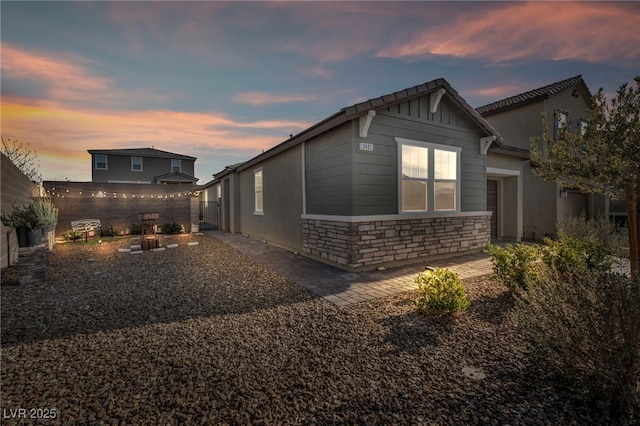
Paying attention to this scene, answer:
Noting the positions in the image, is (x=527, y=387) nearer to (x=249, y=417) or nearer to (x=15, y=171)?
(x=249, y=417)

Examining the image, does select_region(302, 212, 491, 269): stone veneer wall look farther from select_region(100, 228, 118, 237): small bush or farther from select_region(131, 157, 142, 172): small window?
select_region(131, 157, 142, 172): small window

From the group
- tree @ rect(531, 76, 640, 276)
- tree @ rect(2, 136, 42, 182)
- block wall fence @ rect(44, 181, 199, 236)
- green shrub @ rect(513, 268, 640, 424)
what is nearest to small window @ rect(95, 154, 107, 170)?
tree @ rect(2, 136, 42, 182)

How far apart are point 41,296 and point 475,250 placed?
10.2m

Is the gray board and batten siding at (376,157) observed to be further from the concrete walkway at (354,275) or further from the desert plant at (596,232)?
the desert plant at (596,232)

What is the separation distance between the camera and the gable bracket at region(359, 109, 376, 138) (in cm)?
Answer: 584

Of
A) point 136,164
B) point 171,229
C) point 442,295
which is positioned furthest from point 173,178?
point 442,295

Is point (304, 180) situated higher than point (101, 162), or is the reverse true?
point (101, 162)

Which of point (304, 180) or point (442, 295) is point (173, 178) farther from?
point (442, 295)

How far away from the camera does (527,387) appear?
225 centimetres

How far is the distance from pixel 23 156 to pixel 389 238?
831 inches

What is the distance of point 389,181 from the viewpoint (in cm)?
665

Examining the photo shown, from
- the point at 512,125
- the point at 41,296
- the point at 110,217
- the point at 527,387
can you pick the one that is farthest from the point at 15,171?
the point at 512,125

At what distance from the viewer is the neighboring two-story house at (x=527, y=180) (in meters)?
10.8

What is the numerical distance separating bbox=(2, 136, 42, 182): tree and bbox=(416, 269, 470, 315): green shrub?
20348 mm
